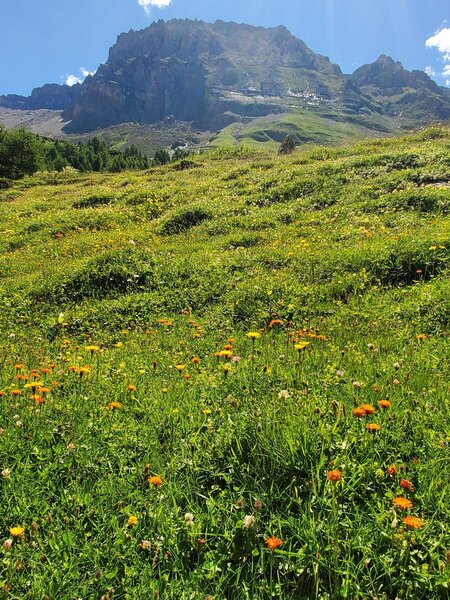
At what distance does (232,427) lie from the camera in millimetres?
3672

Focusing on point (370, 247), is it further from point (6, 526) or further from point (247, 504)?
point (6, 526)

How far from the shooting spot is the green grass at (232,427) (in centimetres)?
252

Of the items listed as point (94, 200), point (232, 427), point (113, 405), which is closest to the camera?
point (232, 427)

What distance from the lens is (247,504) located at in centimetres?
296

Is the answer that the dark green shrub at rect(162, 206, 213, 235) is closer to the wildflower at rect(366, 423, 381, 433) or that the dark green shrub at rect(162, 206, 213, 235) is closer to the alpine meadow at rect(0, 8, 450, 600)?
the alpine meadow at rect(0, 8, 450, 600)

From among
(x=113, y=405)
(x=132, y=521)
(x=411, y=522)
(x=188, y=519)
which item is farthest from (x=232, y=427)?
(x=411, y=522)

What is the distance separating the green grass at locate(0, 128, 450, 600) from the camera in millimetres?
2523

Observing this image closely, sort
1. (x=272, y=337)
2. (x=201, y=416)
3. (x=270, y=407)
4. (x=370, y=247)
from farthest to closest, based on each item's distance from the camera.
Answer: (x=370, y=247), (x=272, y=337), (x=201, y=416), (x=270, y=407)

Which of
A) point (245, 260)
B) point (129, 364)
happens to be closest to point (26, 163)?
point (245, 260)

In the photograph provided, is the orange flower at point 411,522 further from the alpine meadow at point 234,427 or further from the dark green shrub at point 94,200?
the dark green shrub at point 94,200

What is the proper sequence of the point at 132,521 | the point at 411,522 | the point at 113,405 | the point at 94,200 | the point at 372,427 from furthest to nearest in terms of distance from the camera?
the point at 94,200 → the point at 113,405 → the point at 372,427 → the point at 132,521 → the point at 411,522

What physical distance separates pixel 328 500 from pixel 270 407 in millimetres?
1082

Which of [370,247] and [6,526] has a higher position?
[370,247]

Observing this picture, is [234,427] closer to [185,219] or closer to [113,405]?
[113,405]
